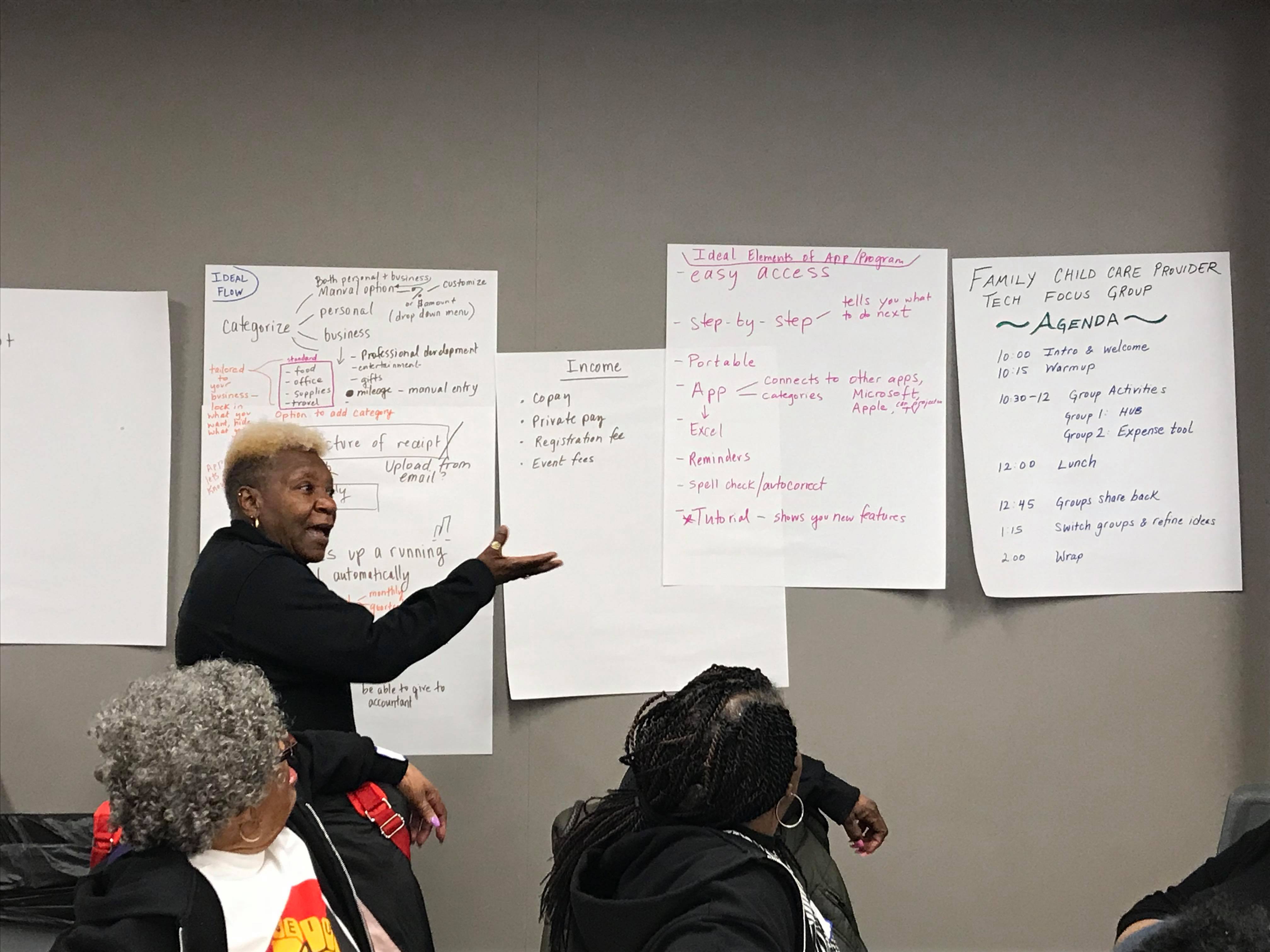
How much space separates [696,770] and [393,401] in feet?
4.96

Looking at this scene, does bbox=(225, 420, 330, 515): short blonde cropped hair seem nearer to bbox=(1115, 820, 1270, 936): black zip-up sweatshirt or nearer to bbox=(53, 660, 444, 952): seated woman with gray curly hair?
bbox=(53, 660, 444, 952): seated woman with gray curly hair

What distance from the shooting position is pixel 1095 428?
263cm

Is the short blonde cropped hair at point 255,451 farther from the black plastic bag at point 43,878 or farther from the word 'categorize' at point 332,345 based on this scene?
the black plastic bag at point 43,878

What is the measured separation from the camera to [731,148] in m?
2.66

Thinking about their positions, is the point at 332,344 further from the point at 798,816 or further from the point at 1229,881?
the point at 1229,881

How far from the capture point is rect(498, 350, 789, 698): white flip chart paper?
8.51 feet

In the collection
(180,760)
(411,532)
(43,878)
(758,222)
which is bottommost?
(43,878)

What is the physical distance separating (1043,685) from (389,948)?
1782 mm

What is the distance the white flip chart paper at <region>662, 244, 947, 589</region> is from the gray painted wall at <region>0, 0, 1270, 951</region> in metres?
0.07

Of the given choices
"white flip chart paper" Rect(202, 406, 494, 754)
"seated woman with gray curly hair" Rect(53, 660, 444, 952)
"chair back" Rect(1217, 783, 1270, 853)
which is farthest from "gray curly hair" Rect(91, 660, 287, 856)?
"chair back" Rect(1217, 783, 1270, 853)

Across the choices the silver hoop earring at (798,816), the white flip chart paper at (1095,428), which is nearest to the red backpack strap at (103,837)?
the silver hoop earring at (798,816)

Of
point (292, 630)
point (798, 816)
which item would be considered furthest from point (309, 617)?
point (798, 816)

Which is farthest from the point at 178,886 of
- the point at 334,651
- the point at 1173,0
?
the point at 1173,0

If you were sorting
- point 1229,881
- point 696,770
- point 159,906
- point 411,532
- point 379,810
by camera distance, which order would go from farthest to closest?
point 411,532 → point 379,810 → point 1229,881 → point 696,770 → point 159,906
